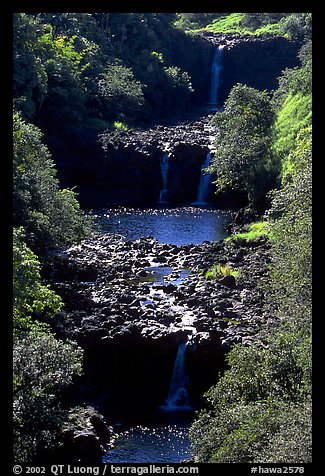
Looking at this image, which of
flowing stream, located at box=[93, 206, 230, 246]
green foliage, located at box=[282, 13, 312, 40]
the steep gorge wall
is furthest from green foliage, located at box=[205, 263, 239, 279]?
green foliage, located at box=[282, 13, 312, 40]

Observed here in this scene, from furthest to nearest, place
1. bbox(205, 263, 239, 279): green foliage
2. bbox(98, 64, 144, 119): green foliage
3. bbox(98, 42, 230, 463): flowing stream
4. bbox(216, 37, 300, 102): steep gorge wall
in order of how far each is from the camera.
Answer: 1. bbox(216, 37, 300, 102): steep gorge wall
2. bbox(98, 64, 144, 119): green foliage
3. bbox(205, 263, 239, 279): green foliage
4. bbox(98, 42, 230, 463): flowing stream

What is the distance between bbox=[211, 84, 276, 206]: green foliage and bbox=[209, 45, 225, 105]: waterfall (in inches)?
1526

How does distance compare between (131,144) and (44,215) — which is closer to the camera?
(44,215)

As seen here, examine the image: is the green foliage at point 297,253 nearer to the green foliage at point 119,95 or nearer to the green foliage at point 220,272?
the green foliage at point 220,272

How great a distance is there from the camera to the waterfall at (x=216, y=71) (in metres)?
95.2

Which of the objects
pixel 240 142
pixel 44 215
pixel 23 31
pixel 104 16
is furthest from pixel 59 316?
pixel 104 16

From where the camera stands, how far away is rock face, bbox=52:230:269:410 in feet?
102

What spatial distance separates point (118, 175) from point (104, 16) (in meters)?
30.0

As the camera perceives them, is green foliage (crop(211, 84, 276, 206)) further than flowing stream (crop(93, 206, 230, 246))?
No

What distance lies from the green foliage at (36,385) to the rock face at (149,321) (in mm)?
5744

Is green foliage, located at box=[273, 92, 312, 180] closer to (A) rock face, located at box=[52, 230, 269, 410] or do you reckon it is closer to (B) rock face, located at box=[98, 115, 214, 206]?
(A) rock face, located at box=[52, 230, 269, 410]

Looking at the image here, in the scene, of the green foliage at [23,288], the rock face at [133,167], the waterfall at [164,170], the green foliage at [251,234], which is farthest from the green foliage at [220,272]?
the waterfall at [164,170]

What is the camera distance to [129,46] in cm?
8819

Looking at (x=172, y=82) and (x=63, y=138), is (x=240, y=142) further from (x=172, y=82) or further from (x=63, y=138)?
(x=172, y=82)
